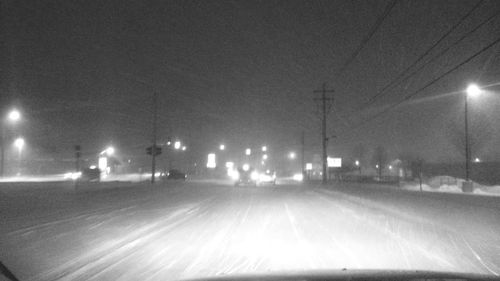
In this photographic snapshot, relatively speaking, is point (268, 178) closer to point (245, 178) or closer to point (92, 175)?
point (245, 178)

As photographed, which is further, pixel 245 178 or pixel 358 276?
pixel 245 178

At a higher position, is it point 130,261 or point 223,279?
point 223,279

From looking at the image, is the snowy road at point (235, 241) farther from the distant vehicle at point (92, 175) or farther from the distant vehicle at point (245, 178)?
the distant vehicle at point (245, 178)

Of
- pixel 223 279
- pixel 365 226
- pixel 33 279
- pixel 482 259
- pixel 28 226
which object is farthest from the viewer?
pixel 365 226

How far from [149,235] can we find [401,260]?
8.05 m

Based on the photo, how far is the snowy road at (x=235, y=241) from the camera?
11.3 meters

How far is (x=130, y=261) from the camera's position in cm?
1209

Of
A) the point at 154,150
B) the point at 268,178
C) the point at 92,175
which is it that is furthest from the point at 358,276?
the point at 268,178

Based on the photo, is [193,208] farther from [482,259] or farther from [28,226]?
[482,259]

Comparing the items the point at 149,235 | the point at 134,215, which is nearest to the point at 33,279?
the point at 149,235

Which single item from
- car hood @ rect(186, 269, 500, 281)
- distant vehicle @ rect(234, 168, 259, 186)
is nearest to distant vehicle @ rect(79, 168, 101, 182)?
distant vehicle @ rect(234, 168, 259, 186)

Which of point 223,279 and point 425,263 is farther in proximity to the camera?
point 425,263

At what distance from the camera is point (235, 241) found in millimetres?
15625

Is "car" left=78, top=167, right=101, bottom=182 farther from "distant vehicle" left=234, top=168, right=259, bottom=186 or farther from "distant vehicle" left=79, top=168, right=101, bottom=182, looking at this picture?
"distant vehicle" left=234, top=168, right=259, bottom=186
